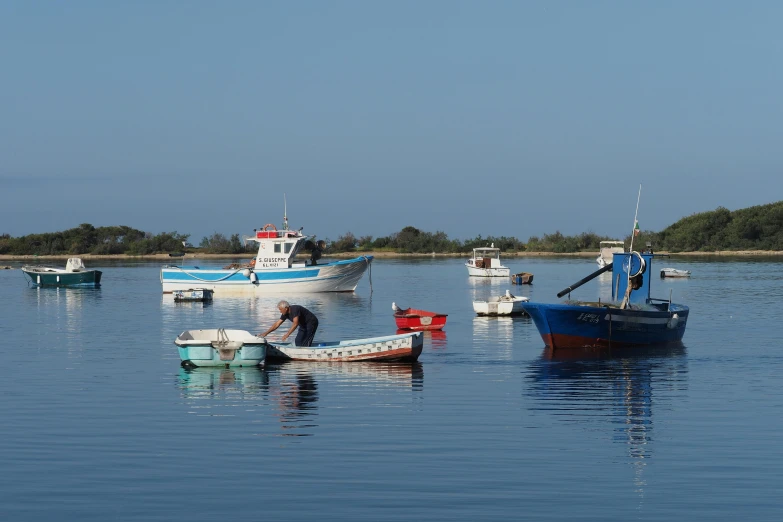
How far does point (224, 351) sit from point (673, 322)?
16199 millimetres

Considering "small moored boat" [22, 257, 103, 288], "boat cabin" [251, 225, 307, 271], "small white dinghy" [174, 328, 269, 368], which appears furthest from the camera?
"small moored boat" [22, 257, 103, 288]

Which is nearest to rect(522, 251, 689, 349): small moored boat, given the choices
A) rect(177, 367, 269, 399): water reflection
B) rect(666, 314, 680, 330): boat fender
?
rect(666, 314, 680, 330): boat fender

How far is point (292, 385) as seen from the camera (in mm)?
26844

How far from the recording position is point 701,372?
2991 cm

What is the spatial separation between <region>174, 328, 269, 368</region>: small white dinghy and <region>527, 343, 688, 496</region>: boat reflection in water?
24.7ft

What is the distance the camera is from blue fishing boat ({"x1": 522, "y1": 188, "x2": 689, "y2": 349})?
112 feet

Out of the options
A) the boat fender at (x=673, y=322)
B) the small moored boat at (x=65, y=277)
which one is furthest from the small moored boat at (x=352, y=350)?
Answer: the small moored boat at (x=65, y=277)

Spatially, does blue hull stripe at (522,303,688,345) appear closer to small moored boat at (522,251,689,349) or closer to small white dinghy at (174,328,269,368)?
small moored boat at (522,251,689,349)

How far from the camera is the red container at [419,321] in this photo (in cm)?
4306

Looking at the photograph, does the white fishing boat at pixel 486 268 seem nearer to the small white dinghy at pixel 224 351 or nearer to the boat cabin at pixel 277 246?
the boat cabin at pixel 277 246

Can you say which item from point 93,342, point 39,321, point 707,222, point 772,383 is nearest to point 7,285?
point 39,321

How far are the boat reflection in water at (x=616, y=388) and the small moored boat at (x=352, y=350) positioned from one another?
3742mm

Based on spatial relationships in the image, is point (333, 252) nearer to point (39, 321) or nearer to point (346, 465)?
point (39, 321)

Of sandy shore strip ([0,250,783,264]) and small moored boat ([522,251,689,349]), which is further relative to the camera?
sandy shore strip ([0,250,783,264])
